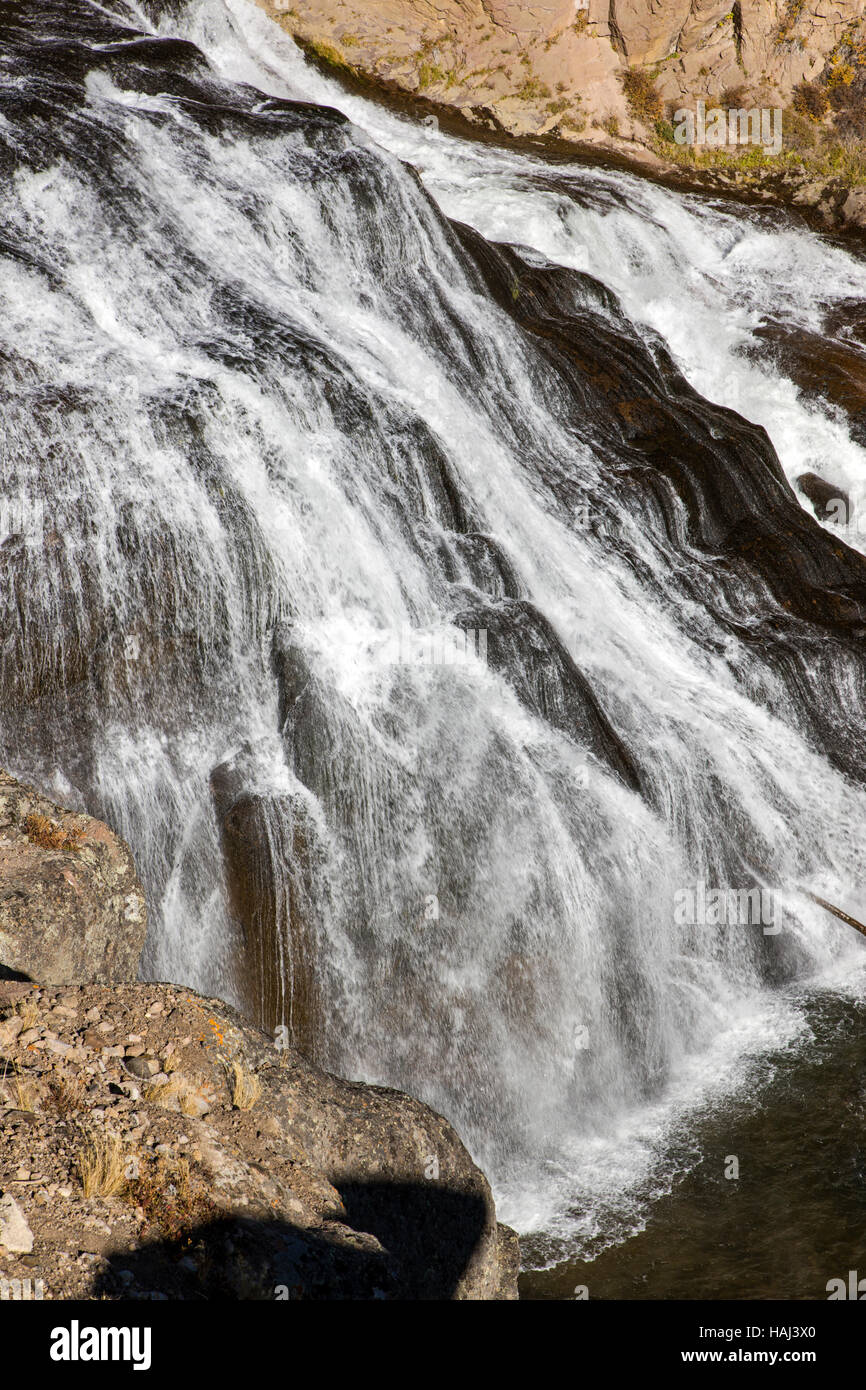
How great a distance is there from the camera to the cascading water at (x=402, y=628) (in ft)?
28.3

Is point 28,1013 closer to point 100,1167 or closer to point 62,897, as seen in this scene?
point 100,1167

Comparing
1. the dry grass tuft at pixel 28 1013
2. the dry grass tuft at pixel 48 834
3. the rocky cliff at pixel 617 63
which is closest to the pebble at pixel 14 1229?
the dry grass tuft at pixel 28 1013

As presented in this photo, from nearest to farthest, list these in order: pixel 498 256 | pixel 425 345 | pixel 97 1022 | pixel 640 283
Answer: pixel 97 1022 < pixel 425 345 < pixel 498 256 < pixel 640 283

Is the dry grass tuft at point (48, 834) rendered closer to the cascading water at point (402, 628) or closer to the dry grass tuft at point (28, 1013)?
the dry grass tuft at point (28, 1013)

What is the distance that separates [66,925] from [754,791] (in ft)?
23.3

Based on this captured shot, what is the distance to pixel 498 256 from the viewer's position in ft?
46.9

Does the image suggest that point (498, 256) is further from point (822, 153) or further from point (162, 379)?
point (822, 153)

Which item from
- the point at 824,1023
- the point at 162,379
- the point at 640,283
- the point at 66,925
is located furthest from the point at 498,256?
the point at 66,925

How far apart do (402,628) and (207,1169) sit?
6.24m

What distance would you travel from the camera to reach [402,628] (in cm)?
1006

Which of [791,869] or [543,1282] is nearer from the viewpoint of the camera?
[543,1282]

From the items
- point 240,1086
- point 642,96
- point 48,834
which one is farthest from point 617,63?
point 240,1086

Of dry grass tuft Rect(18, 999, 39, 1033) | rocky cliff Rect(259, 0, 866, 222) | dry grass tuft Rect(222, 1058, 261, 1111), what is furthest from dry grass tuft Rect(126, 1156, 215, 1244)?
rocky cliff Rect(259, 0, 866, 222)
